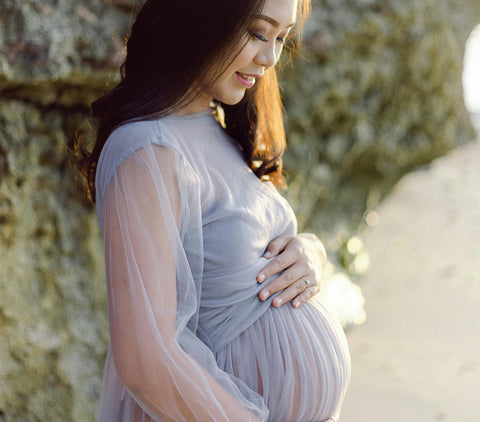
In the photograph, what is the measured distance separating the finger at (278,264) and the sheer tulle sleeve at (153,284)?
0.75ft

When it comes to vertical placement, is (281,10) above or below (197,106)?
above

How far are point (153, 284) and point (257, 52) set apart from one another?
611 mm

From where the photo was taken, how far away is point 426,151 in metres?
4.86

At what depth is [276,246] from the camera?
1510 mm

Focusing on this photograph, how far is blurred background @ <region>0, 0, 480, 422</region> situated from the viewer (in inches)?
98.3

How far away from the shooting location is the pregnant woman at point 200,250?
117 centimetres

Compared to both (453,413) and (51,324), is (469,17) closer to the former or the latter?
(453,413)

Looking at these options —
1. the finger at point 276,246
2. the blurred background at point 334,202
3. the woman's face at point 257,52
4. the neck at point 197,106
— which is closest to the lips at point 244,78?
the woman's face at point 257,52

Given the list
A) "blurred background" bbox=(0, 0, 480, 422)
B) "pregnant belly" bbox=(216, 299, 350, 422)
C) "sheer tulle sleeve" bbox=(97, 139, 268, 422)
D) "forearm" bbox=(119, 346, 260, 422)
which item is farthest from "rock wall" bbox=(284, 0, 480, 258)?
"forearm" bbox=(119, 346, 260, 422)

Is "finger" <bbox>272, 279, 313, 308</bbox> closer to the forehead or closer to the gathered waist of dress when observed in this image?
the gathered waist of dress

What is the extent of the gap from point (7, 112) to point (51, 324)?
990 mm

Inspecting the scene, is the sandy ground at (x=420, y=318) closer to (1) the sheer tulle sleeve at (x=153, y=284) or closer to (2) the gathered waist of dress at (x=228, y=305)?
(2) the gathered waist of dress at (x=228, y=305)

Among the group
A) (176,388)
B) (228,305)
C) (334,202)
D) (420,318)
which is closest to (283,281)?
(228,305)

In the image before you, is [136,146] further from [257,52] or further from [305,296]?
[305,296]
